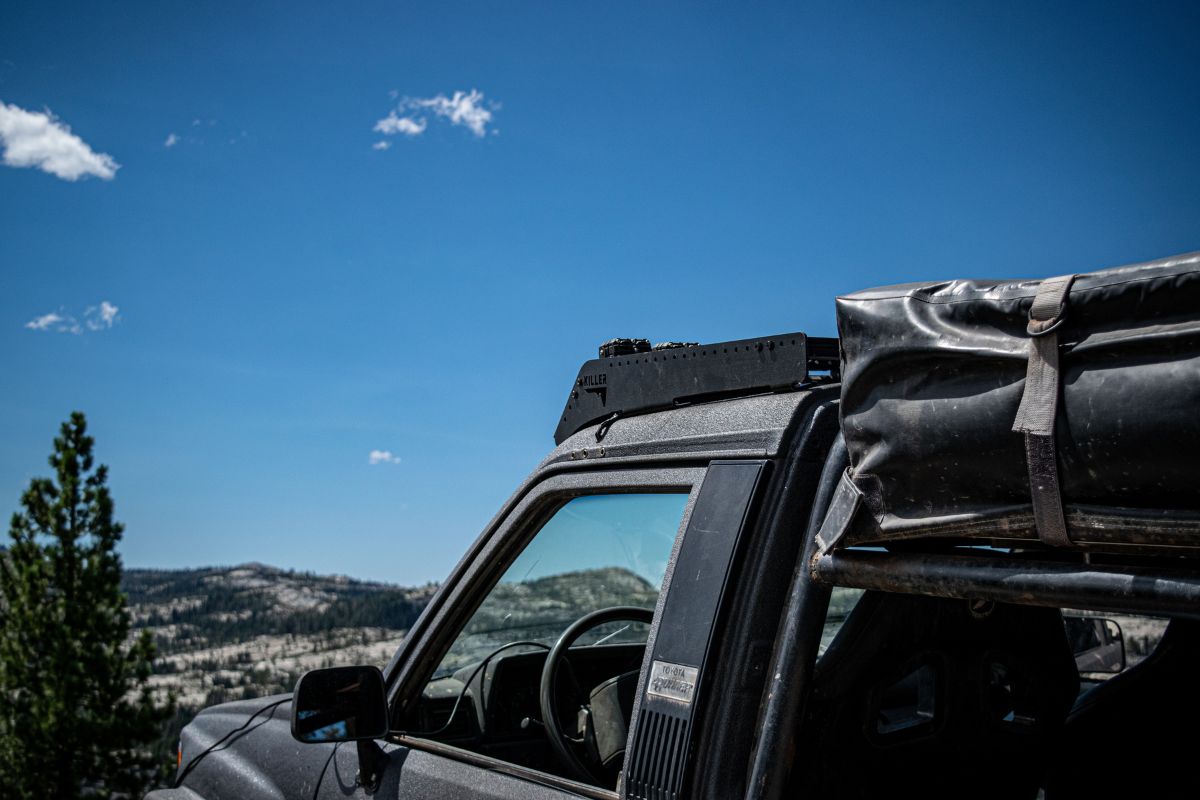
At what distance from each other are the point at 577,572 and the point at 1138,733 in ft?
4.62

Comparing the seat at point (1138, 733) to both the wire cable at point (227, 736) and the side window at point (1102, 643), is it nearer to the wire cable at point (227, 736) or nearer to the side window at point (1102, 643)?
the side window at point (1102, 643)

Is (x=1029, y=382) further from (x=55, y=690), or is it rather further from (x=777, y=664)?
(x=55, y=690)

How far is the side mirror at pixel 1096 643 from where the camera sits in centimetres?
345

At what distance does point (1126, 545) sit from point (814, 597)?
0.57 meters

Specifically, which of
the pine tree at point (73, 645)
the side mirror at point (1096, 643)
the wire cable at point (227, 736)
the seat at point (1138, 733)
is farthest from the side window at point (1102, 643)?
the pine tree at point (73, 645)

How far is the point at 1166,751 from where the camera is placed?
8.23 ft

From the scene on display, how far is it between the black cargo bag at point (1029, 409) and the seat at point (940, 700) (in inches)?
17.6

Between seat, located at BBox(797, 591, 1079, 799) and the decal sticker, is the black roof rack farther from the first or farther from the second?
the decal sticker

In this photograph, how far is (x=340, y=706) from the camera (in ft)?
7.94

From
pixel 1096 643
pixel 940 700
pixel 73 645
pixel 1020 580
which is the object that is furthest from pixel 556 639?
pixel 73 645

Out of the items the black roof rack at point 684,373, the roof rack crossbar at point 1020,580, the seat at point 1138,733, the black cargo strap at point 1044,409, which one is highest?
the black roof rack at point 684,373

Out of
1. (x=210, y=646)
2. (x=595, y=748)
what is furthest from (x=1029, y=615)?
(x=210, y=646)

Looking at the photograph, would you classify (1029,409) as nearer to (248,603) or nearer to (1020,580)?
(1020,580)

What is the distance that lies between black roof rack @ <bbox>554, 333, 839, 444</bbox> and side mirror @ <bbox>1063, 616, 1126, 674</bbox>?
1863 millimetres
